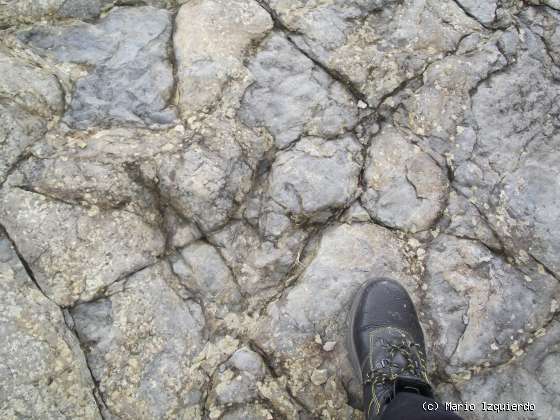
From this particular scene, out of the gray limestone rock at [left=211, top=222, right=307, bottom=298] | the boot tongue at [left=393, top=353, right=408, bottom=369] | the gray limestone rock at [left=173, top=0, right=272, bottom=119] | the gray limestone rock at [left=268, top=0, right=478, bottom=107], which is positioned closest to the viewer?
the boot tongue at [left=393, top=353, right=408, bottom=369]

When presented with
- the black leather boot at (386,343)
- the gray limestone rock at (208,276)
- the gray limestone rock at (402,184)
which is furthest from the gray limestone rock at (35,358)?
the gray limestone rock at (402,184)

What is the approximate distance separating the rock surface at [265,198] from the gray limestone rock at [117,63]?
0.4 inches

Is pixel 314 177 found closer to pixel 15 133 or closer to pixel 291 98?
pixel 291 98

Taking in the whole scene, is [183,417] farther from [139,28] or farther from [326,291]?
[139,28]

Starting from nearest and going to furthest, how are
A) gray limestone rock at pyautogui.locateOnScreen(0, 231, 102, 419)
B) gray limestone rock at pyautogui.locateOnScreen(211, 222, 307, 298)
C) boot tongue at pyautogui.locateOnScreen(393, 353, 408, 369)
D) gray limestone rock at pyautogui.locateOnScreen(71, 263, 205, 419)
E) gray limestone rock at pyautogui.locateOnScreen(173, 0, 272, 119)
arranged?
gray limestone rock at pyautogui.locateOnScreen(0, 231, 102, 419) < gray limestone rock at pyautogui.locateOnScreen(71, 263, 205, 419) < boot tongue at pyautogui.locateOnScreen(393, 353, 408, 369) < gray limestone rock at pyautogui.locateOnScreen(211, 222, 307, 298) < gray limestone rock at pyautogui.locateOnScreen(173, 0, 272, 119)

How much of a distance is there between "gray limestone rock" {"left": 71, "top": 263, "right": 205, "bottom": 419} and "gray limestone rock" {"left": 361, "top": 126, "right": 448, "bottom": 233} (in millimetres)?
1142

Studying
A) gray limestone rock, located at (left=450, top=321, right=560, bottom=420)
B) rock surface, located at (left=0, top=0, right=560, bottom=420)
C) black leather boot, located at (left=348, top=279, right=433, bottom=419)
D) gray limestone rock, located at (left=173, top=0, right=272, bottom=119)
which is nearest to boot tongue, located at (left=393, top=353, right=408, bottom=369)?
black leather boot, located at (left=348, top=279, right=433, bottom=419)

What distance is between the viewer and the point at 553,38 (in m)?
2.52

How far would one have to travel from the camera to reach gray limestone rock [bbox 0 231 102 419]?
6.12ft

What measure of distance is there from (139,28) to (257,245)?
1.39 m

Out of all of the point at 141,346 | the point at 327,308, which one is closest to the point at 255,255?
the point at 327,308

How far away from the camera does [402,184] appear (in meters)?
2.35

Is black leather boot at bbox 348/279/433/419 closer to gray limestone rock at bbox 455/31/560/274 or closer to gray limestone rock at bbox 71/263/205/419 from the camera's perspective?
gray limestone rock at bbox 455/31/560/274

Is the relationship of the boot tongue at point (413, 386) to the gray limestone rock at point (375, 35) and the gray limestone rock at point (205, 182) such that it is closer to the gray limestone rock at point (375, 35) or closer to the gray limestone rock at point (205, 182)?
the gray limestone rock at point (205, 182)
